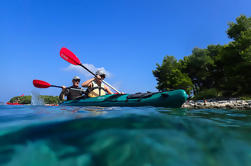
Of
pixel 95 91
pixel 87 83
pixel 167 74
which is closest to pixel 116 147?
pixel 87 83

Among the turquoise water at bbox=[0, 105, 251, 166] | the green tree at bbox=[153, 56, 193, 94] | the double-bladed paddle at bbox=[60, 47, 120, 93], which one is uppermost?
the green tree at bbox=[153, 56, 193, 94]

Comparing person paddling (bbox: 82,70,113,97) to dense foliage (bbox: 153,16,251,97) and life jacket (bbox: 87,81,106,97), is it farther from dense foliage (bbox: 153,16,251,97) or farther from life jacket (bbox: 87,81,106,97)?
dense foliage (bbox: 153,16,251,97)

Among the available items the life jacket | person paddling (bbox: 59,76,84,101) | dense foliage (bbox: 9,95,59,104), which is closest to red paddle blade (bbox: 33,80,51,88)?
person paddling (bbox: 59,76,84,101)

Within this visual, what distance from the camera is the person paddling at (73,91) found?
7.97 m

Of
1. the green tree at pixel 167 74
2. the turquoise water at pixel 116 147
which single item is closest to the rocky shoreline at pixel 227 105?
the turquoise water at pixel 116 147

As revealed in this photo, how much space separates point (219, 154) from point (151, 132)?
52cm

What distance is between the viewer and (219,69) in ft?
83.7

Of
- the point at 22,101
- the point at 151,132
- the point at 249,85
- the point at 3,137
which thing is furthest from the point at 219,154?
the point at 22,101

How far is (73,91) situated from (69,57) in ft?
6.66

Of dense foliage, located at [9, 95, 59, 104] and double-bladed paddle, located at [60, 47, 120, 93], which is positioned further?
dense foliage, located at [9, 95, 59, 104]

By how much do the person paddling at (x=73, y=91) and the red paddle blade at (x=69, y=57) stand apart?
93cm

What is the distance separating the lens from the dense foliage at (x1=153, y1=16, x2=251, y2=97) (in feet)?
56.3

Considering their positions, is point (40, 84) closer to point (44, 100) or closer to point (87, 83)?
point (87, 83)

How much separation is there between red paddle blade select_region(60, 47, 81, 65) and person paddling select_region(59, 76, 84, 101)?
0.93 meters
